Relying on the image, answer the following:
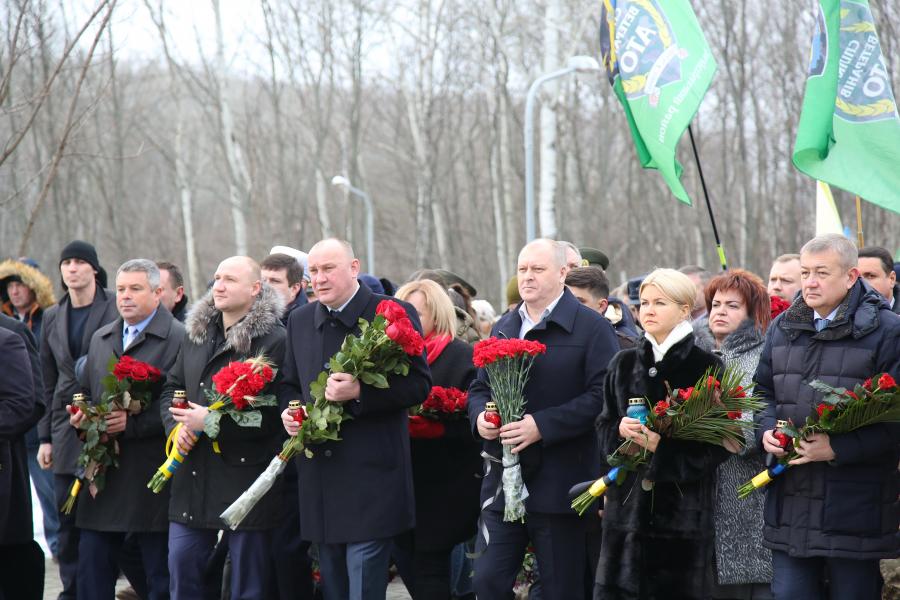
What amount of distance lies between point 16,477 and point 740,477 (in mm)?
4360

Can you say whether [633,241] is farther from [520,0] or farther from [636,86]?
[636,86]

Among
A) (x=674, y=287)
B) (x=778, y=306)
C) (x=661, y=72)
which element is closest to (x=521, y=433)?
(x=674, y=287)

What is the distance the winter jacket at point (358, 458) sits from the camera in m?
6.12

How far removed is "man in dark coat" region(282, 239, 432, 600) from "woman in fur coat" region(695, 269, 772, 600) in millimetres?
1851

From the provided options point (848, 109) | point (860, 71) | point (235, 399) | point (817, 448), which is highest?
point (860, 71)

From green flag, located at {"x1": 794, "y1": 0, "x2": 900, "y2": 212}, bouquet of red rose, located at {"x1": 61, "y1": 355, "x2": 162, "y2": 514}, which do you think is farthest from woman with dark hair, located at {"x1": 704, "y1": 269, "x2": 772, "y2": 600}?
bouquet of red rose, located at {"x1": 61, "y1": 355, "x2": 162, "y2": 514}

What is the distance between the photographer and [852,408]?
17.1 feet

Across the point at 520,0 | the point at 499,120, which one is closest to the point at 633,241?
the point at 499,120

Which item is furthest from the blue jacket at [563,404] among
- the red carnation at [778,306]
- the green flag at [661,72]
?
the green flag at [661,72]

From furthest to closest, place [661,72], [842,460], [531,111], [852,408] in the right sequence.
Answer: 1. [531,111]
2. [661,72]
3. [842,460]
4. [852,408]

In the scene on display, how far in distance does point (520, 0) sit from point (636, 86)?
18055mm

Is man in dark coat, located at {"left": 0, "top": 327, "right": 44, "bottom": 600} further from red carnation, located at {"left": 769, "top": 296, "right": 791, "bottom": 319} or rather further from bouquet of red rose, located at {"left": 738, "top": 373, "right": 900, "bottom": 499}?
red carnation, located at {"left": 769, "top": 296, "right": 791, "bottom": 319}

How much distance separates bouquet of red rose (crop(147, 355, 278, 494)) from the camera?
636 cm

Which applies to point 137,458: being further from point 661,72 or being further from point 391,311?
point 661,72
